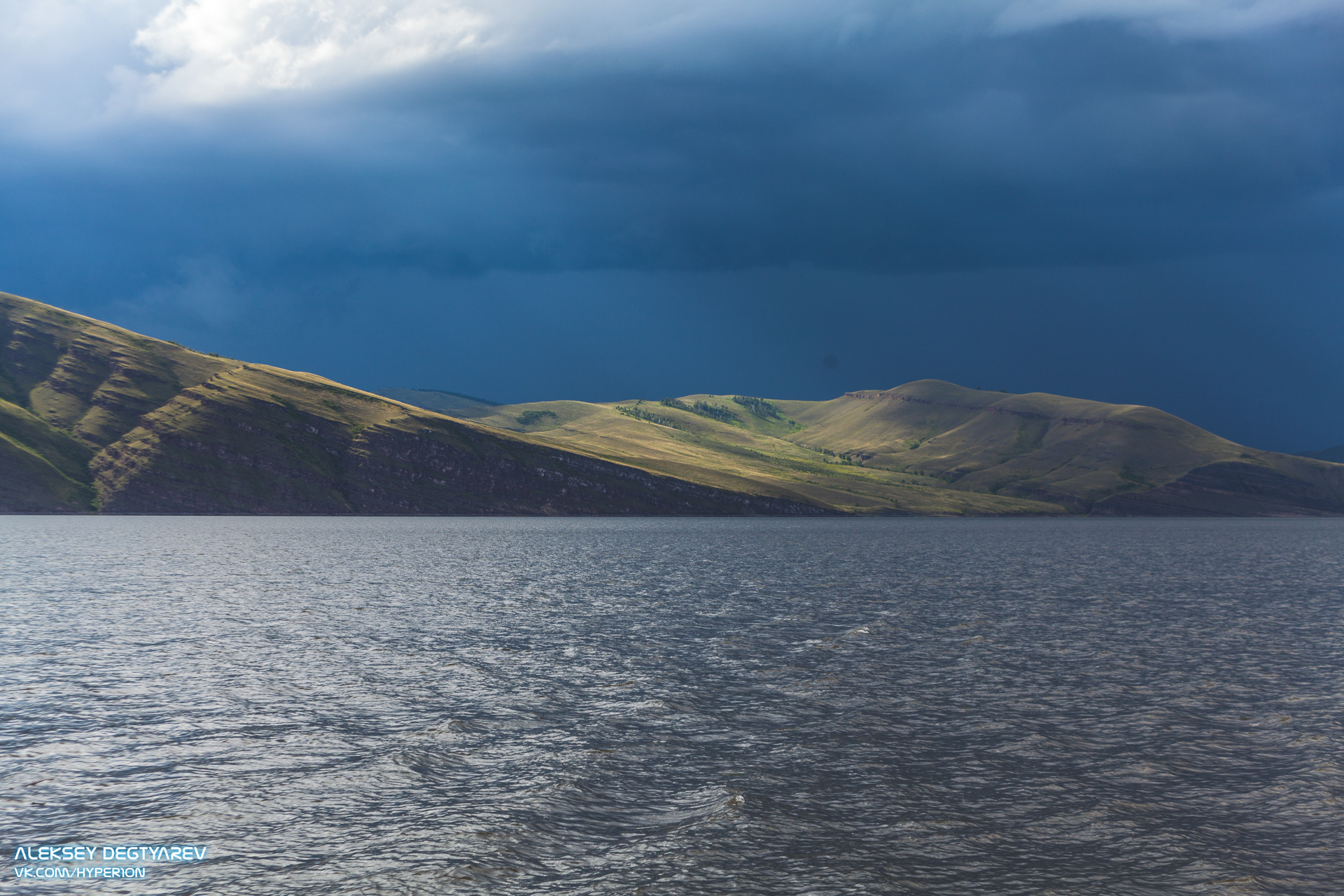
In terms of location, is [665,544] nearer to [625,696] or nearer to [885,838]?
[625,696]

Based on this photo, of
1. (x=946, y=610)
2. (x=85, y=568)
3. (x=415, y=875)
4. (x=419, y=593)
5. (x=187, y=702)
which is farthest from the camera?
(x=85, y=568)

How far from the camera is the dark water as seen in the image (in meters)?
22.8

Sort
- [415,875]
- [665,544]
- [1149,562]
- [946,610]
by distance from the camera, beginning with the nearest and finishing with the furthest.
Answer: [415,875] < [946,610] < [1149,562] < [665,544]

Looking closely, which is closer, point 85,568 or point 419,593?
point 419,593

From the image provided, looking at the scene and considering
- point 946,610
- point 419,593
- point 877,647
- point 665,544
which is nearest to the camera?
point 877,647

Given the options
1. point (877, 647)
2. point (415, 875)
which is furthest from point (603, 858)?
point (877, 647)

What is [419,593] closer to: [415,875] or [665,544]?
[415,875]

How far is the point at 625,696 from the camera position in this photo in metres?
42.4

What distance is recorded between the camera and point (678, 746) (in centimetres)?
3372

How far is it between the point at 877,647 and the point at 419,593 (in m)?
50.8

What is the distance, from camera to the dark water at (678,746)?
22.8 meters

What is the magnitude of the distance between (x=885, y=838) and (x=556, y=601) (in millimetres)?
60821

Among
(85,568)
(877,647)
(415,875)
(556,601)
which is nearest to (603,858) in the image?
(415,875)

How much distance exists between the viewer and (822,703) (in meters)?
41.0
